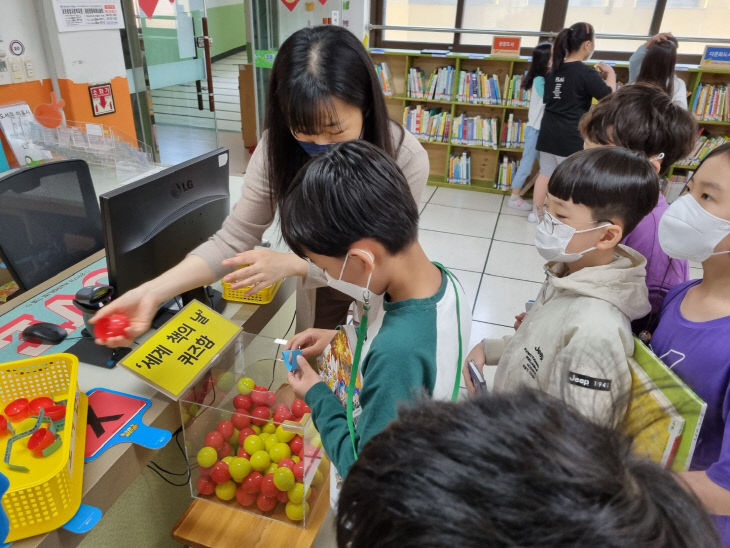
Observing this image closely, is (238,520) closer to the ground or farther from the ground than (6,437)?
closer to the ground

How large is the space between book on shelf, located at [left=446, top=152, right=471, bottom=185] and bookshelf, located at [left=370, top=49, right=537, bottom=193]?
1cm

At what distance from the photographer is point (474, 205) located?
15.9 ft

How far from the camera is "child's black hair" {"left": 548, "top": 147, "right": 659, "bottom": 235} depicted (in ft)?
3.84

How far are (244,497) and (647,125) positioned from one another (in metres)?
1.60

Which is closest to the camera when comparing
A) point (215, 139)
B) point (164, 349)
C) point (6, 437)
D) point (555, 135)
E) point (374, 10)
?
point (6, 437)

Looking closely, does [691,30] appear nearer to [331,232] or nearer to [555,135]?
[555,135]

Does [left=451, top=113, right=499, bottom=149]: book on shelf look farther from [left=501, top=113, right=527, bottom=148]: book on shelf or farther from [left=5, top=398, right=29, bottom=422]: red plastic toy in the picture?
[left=5, top=398, right=29, bottom=422]: red plastic toy

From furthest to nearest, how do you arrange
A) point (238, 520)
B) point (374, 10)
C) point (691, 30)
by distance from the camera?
point (374, 10), point (691, 30), point (238, 520)

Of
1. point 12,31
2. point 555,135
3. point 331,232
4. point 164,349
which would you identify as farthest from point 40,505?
point 555,135

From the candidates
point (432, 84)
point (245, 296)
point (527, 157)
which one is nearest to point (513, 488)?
point (245, 296)

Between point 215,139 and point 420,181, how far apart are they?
13.6 feet

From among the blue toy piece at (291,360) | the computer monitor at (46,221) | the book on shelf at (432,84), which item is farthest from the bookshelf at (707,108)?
the computer monitor at (46,221)

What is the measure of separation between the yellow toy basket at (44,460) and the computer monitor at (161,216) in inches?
9.8

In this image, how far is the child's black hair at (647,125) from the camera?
1527mm
